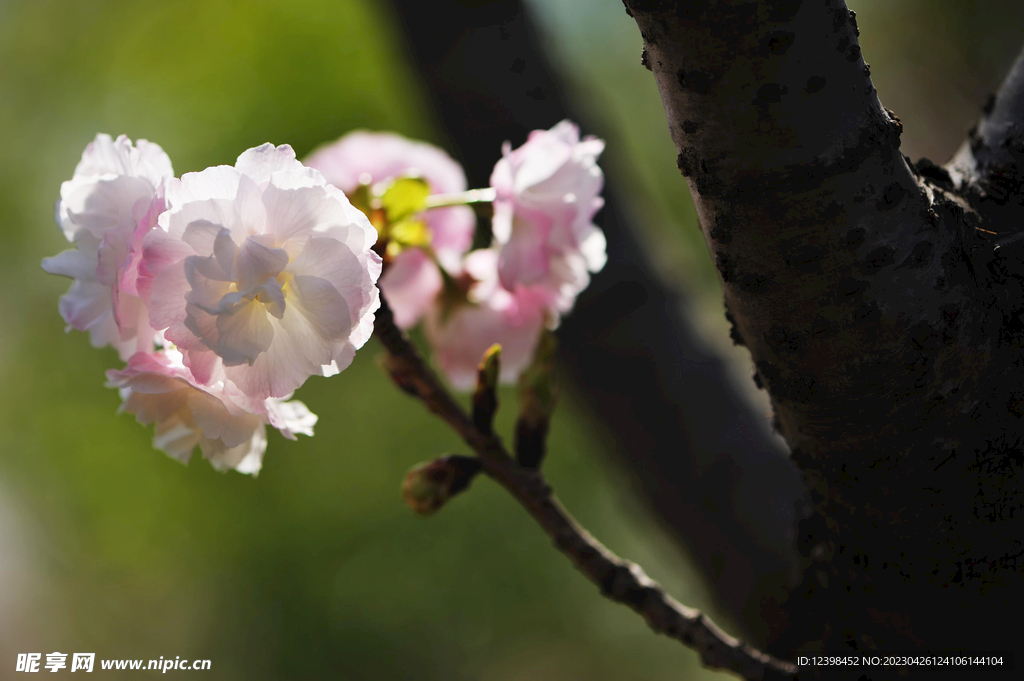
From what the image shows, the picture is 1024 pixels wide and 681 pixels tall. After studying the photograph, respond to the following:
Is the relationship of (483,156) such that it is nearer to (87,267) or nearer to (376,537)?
(87,267)

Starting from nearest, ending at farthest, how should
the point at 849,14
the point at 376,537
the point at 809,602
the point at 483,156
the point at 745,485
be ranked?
the point at 849,14 → the point at 809,602 → the point at 745,485 → the point at 483,156 → the point at 376,537

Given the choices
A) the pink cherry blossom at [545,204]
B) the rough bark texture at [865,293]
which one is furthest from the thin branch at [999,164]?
the pink cherry blossom at [545,204]

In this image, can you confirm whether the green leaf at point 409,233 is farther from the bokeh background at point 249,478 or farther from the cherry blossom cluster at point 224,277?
the bokeh background at point 249,478

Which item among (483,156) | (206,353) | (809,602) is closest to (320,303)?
(206,353)

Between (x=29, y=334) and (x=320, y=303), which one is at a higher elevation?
(x=29, y=334)

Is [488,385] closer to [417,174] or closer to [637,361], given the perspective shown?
[417,174]

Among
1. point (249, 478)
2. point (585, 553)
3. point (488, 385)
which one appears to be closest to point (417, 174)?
point (488, 385)


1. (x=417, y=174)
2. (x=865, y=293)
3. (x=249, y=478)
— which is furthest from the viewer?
(x=249, y=478)
